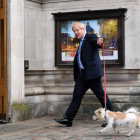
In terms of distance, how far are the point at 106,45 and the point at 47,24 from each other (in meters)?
1.53

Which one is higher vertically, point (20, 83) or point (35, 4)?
point (35, 4)

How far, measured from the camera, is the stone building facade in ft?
24.3

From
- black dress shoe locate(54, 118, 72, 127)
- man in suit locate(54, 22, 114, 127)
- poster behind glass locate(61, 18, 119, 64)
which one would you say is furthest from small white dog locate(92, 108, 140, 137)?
poster behind glass locate(61, 18, 119, 64)

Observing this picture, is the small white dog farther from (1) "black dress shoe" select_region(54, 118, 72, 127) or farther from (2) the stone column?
(2) the stone column

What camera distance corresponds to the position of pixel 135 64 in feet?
25.9

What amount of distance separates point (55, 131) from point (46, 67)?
2587 millimetres

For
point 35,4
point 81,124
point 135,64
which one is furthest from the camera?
point 35,4

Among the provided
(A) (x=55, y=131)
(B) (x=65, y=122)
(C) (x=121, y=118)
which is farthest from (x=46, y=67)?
(C) (x=121, y=118)

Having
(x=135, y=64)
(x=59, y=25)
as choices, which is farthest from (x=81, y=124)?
(x=59, y=25)

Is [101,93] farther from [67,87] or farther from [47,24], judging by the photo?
[47,24]

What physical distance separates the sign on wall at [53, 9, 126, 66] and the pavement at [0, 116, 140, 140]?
1.62m

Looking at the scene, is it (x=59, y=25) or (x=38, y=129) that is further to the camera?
(x=59, y=25)

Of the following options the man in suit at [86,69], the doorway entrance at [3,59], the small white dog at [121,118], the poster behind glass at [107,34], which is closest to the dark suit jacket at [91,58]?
the man in suit at [86,69]

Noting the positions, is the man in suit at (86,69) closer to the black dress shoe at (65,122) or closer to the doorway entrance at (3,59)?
the black dress shoe at (65,122)
